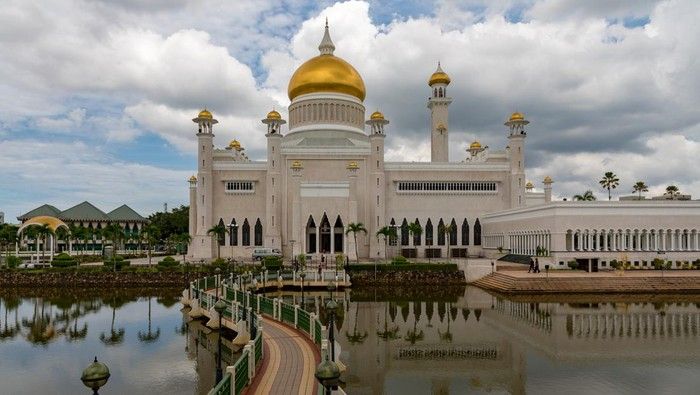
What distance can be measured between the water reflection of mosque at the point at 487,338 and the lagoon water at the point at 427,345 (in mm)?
50

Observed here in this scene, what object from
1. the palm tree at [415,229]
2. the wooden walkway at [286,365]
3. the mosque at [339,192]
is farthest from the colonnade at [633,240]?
the wooden walkway at [286,365]

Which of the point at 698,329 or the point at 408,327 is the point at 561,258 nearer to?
the point at 698,329

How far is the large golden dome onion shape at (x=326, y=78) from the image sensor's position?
54844mm

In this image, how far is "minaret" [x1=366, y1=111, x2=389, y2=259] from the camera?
50344 mm

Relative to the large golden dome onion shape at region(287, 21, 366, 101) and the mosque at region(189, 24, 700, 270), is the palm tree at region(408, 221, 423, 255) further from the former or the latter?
the large golden dome onion shape at region(287, 21, 366, 101)

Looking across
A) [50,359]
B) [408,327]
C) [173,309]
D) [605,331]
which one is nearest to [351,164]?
[173,309]

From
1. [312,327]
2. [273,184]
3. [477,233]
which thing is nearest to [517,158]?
[477,233]

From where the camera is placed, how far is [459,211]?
52188 mm

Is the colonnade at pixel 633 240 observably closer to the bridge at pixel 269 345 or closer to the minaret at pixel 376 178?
the minaret at pixel 376 178

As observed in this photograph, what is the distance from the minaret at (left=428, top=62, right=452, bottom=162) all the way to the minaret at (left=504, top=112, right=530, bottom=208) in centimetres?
710

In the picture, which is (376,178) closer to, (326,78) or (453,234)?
(453,234)

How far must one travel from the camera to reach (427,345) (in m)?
19.6

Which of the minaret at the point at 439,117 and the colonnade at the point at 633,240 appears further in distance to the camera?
the minaret at the point at 439,117

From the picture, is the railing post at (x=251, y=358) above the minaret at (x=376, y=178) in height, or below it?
below
